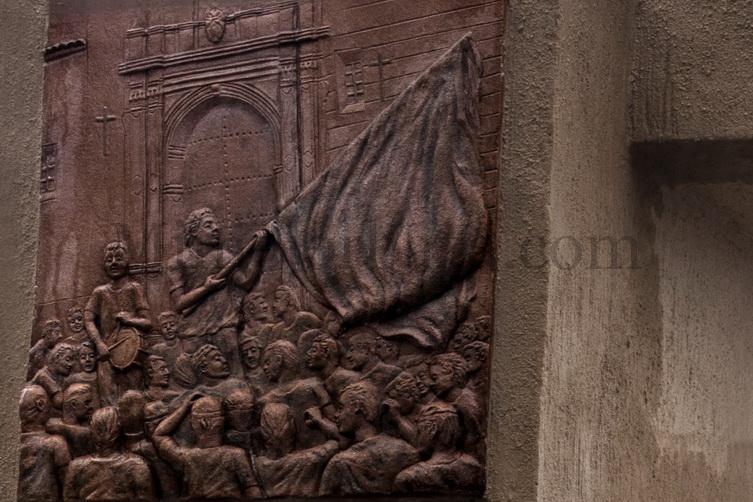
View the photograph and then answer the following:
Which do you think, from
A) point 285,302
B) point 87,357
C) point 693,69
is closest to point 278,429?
point 285,302

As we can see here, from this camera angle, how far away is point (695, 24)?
6.01 meters

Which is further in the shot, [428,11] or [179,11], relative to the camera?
[179,11]

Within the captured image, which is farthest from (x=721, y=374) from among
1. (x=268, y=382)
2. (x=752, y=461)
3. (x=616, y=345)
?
(x=268, y=382)

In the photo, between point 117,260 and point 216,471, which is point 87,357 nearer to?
point 117,260

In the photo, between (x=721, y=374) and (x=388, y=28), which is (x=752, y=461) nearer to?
(x=721, y=374)

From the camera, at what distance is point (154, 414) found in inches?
234

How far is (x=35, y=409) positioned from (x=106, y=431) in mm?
307

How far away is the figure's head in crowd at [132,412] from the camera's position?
5953 mm

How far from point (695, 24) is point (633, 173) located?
540 mm

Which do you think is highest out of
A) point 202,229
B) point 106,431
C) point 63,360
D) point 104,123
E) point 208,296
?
point 104,123

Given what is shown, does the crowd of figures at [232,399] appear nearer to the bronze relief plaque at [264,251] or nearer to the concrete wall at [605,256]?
the bronze relief plaque at [264,251]

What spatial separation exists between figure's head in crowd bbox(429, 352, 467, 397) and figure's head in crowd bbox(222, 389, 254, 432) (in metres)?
0.64

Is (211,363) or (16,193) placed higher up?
(16,193)

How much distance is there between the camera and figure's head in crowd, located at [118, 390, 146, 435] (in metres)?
5.95
